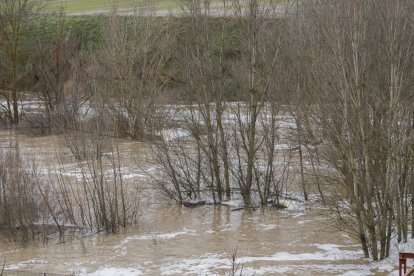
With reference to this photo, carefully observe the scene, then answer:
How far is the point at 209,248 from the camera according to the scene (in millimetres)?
14219

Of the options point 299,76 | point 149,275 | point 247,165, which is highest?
point 299,76

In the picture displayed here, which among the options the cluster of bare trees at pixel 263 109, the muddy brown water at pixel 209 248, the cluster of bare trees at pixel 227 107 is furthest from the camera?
the cluster of bare trees at pixel 227 107

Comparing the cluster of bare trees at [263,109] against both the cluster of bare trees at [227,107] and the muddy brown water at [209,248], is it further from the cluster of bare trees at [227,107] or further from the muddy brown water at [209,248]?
the muddy brown water at [209,248]

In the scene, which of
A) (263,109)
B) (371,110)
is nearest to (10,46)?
(263,109)

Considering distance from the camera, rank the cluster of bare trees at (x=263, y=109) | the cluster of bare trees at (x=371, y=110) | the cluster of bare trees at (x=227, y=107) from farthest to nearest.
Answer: the cluster of bare trees at (x=227, y=107)
the cluster of bare trees at (x=263, y=109)
the cluster of bare trees at (x=371, y=110)

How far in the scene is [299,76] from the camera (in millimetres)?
18500

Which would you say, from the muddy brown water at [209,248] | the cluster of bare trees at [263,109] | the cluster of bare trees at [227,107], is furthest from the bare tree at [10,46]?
the muddy brown water at [209,248]

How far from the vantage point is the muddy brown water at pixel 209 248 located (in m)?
12.9

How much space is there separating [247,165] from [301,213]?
76.8 inches

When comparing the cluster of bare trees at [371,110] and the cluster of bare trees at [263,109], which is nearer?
the cluster of bare trees at [371,110]

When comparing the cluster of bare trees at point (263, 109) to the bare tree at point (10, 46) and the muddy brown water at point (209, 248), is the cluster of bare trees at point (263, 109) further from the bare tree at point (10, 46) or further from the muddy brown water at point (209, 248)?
the bare tree at point (10, 46)

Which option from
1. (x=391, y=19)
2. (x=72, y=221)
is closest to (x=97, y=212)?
(x=72, y=221)

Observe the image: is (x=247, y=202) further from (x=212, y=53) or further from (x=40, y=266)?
(x=40, y=266)

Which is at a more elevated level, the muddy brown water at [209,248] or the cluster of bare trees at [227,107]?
the cluster of bare trees at [227,107]
